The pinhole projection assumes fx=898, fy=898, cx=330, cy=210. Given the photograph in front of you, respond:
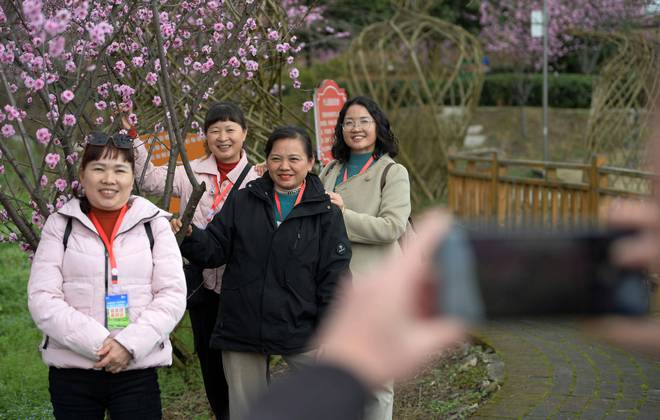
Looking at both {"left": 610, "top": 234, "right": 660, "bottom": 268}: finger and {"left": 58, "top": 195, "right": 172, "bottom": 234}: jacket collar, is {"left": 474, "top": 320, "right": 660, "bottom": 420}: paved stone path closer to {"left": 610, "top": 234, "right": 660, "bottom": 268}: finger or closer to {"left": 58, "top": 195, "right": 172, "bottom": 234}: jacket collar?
{"left": 58, "top": 195, "right": 172, "bottom": 234}: jacket collar

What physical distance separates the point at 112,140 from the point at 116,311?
2.33 ft

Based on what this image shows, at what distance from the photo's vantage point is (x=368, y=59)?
15.7 metres

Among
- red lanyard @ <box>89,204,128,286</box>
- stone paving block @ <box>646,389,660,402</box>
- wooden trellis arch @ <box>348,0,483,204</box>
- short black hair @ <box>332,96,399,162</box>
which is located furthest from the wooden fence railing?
red lanyard @ <box>89,204,128,286</box>

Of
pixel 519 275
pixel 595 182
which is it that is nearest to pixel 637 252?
pixel 519 275

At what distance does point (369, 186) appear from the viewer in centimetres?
484

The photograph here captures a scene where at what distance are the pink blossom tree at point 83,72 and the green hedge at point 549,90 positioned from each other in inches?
1032

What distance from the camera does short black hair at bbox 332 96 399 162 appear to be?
501cm

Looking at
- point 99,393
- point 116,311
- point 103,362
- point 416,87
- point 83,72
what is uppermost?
point 83,72

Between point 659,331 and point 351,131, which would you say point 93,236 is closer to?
point 351,131

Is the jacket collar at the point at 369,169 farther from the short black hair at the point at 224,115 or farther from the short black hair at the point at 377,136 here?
the short black hair at the point at 224,115

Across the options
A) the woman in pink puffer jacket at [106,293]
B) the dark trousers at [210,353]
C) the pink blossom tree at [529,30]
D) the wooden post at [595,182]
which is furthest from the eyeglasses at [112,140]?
the pink blossom tree at [529,30]

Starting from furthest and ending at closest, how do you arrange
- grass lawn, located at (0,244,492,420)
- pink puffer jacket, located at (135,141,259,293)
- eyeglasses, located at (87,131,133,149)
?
grass lawn, located at (0,244,492,420) < pink puffer jacket, located at (135,141,259,293) < eyeglasses, located at (87,131,133,149)

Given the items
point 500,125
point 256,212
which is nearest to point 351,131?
point 256,212

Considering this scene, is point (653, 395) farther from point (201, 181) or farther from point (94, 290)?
point (94, 290)
